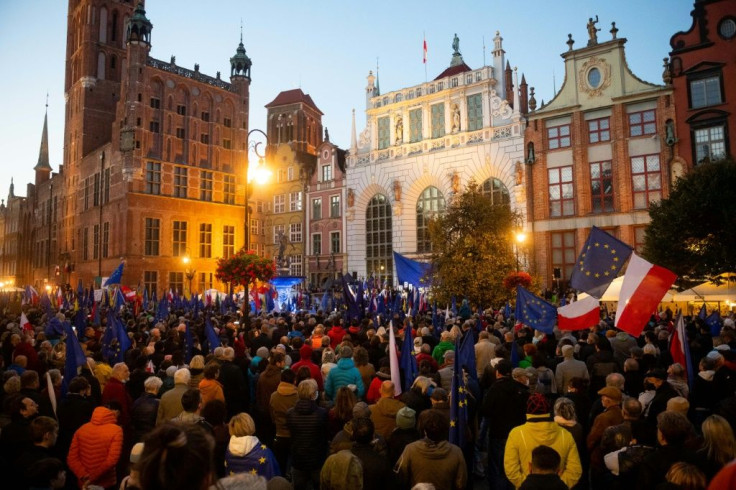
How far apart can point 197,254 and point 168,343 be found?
38.2m

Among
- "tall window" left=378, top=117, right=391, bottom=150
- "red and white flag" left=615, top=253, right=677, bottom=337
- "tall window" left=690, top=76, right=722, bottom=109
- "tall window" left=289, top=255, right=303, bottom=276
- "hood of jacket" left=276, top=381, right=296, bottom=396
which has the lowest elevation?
"hood of jacket" left=276, top=381, right=296, bottom=396

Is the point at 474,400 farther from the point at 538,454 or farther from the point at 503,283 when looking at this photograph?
the point at 503,283

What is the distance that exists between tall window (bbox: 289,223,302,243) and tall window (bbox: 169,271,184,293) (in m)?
10.3

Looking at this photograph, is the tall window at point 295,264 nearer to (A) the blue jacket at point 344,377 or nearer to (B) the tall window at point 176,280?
(B) the tall window at point 176,280

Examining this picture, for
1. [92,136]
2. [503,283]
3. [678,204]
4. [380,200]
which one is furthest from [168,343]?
[92,136]

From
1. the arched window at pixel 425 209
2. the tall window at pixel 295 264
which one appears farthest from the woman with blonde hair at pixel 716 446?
the tall window at pixel 295 264

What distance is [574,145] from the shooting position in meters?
33.7

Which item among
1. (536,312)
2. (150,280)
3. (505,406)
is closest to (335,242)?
(150,280)

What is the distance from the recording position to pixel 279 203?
164ft

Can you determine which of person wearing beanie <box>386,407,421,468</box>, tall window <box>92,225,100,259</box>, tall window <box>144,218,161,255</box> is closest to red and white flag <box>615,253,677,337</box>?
person wearing beanie <box>386,407,421,468</box>

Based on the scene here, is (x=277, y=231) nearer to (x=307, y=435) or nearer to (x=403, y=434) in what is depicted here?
(x=307, y=435)

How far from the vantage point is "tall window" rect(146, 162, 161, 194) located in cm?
4397

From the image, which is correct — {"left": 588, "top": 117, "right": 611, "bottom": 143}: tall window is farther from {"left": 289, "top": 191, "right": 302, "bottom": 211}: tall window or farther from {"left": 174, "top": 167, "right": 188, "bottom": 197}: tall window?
{"left": 174, "top": 167, "right": 188, "bottom": 197}: tall window

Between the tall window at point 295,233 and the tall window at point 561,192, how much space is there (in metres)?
23.2
